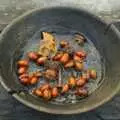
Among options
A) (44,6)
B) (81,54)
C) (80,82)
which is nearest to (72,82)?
(80,82)

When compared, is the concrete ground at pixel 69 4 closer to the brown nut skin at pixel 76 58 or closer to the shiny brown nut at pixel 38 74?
the brown nut skin at pixel 76 58

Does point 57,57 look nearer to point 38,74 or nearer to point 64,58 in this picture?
point 64,58

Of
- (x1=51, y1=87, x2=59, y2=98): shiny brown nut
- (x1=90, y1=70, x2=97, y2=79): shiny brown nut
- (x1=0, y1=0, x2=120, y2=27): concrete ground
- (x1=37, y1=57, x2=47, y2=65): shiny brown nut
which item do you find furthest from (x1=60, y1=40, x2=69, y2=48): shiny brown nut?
(x1=0, y1=0, x2=120, y2=27): concrete ground

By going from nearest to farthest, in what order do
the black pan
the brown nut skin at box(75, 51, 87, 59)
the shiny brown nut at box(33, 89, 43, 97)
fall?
the black pan < the shiny brown nut at box(33, 89, 43, 97) < the brown nut skin at box(75, 51, 87, 59)

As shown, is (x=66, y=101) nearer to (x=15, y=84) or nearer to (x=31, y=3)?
(x=15, y=84)

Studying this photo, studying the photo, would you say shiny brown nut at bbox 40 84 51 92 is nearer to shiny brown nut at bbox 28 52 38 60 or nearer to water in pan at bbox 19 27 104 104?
water in pan at bbox 19 27 104 104

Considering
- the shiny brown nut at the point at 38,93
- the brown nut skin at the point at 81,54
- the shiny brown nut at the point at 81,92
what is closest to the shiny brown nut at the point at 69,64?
the brown nut skin at the point at 81,54
